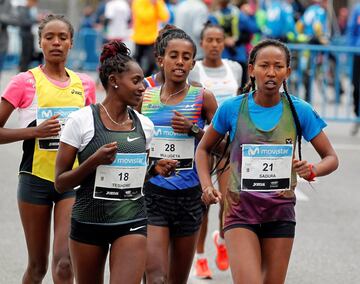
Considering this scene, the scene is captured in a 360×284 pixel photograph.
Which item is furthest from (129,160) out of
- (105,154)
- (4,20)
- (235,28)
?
(4,20)

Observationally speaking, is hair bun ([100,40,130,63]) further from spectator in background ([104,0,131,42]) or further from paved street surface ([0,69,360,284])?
spectator in background ([104,0,131,42])

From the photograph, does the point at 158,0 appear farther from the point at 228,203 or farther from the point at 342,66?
the point at 228,203

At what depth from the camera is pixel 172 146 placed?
7215mm

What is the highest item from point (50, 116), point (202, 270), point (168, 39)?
point (168, 39)

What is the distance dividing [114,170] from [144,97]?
1.38 m

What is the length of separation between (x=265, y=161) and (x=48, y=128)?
1.40 meters

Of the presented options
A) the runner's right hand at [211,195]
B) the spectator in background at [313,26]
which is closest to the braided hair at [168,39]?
the runner's right hand at [211,195]

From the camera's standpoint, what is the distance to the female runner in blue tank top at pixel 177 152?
715 cm

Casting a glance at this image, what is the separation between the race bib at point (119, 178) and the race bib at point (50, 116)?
1.09 metres

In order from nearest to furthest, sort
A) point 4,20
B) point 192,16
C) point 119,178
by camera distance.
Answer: point 119,178 < point 192,16 < point 4,20

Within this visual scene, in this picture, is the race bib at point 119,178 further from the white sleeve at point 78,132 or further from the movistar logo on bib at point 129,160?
the white sleeve at point 78,132

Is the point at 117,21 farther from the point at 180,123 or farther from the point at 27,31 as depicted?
the point at 180,123

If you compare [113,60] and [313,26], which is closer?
[113,60]

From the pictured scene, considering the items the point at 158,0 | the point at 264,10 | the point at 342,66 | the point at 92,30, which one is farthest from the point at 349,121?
the point at 92,30
